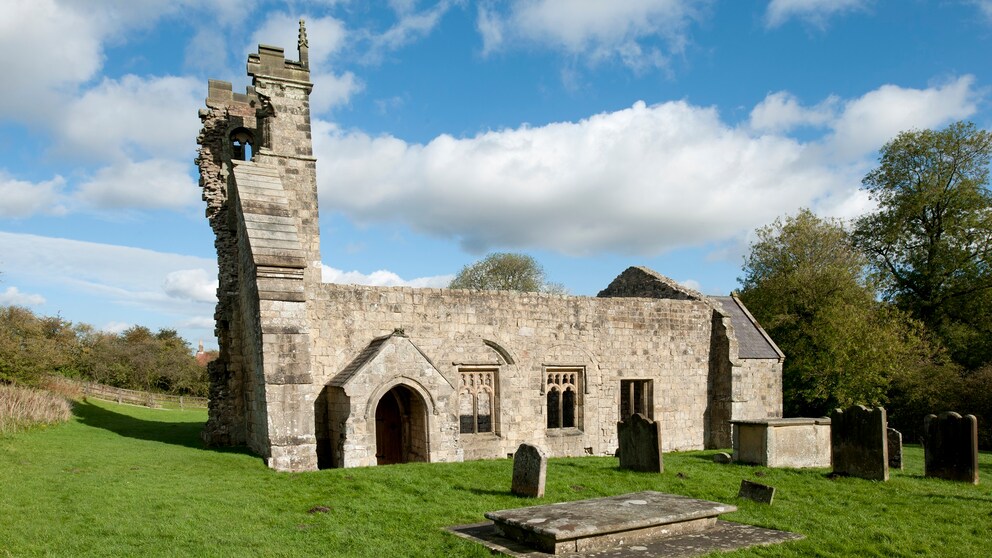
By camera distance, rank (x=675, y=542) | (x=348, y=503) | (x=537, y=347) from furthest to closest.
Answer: (x=537, y=347), (x=348, y=503), (x=675, y=542)

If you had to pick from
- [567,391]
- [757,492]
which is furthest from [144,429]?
[757,492]

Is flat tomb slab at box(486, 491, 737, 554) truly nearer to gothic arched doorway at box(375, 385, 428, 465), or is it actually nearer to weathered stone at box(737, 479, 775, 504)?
weathered stone at box(737, 479, 775, 504)

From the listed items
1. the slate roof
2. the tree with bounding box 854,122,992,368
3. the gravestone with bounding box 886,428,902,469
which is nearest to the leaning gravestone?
the gravestone with bounding box 886,428,902,469

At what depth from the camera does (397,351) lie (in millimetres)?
14000

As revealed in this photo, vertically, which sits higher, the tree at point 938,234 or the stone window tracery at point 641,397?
the tree at point 938,234

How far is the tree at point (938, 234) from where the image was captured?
98.4ft

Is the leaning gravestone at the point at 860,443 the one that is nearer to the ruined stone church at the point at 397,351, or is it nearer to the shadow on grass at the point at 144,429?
the ruined stone church at the point at 397,351

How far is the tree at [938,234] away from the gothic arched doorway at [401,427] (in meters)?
23.9

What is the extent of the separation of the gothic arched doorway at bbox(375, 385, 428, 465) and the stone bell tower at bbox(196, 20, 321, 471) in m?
2.46

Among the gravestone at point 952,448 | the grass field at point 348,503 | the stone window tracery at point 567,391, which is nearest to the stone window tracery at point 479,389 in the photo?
the stone window tracery at point 567,391

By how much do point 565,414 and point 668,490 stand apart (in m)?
7.06

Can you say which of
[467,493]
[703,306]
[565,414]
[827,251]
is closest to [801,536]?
[467,493]

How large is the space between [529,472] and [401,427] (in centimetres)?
559

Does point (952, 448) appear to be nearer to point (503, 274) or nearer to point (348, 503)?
point (348, 503)
